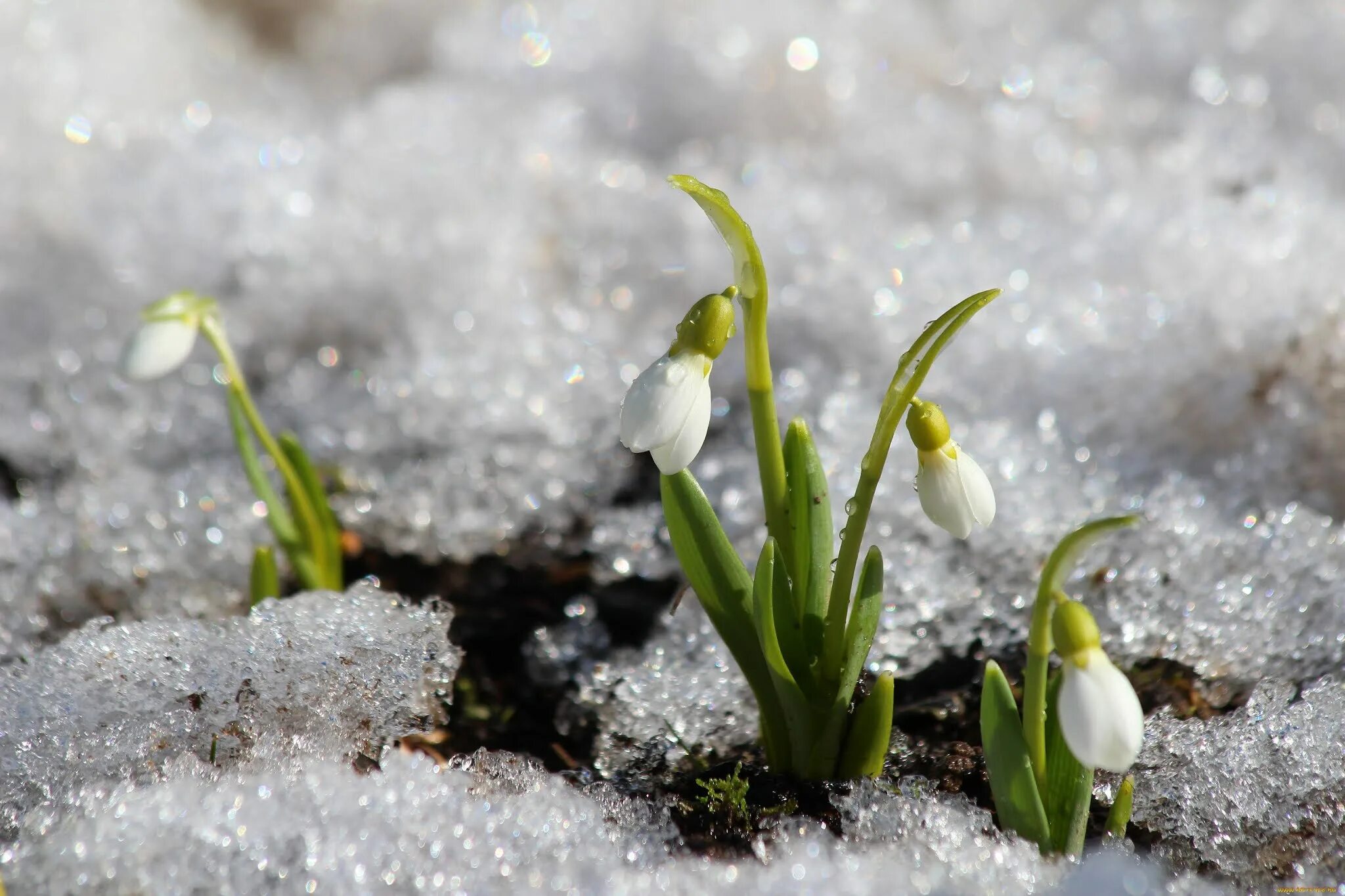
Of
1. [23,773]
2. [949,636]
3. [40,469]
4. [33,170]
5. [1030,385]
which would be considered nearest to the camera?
[23,773]

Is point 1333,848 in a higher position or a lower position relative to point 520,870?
higher

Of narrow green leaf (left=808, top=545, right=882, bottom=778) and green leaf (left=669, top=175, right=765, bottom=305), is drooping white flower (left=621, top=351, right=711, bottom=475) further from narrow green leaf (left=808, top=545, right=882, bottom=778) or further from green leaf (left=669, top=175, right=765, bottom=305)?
narrow green leaf (left=808, top=545, right=882, bottom=778)

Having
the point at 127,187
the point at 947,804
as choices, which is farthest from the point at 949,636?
the point at 127,187

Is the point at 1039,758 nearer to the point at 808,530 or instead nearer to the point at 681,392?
the point at 808,530

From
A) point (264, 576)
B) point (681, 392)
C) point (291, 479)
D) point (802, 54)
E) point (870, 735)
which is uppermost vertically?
point (802, 54)

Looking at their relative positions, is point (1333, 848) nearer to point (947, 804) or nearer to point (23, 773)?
point (947, 804)

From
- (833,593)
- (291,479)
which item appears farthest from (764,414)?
(291,479)

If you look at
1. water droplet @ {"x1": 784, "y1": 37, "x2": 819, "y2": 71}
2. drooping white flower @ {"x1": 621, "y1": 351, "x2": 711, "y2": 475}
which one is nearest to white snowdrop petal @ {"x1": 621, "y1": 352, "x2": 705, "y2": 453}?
drooping white flower @ {"x1": 621, "y1": 351, "x2": 711, "y2": 475}
